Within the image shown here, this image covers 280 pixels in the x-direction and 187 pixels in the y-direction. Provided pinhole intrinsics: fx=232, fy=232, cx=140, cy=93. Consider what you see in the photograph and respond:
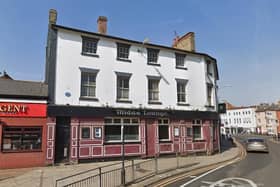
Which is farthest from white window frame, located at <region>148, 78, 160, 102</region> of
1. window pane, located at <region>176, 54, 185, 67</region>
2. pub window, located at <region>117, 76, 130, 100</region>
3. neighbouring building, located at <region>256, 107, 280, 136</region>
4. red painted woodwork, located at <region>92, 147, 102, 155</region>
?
neighbouring building, located at <region>256, 107, 280, 136</region>

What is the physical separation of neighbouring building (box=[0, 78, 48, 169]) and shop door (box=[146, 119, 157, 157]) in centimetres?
779

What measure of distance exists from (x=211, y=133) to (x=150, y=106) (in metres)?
6.99

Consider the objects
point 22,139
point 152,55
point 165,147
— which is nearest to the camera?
point 22,139

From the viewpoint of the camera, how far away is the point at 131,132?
18.6 meters

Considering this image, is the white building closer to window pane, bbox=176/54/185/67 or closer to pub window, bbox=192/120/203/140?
pub window, bbox=192/120/203/140

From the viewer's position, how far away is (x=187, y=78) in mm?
21859

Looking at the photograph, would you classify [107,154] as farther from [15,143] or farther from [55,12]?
[55,12]

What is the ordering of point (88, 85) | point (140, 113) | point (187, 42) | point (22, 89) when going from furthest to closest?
point (187, 42)
point (140, 113)
point (88, 85)
point (22, 89)

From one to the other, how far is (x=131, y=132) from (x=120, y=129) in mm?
1035

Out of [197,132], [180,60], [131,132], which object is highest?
[180,60]

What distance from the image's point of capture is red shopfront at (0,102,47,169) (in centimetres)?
1466

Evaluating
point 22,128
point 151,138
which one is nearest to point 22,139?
point 22,128

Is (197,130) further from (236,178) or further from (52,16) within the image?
(52,16)

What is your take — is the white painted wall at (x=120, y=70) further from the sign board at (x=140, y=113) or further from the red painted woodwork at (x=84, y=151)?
the red painted woodwork at (x=84, y=151)
